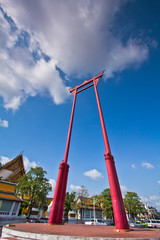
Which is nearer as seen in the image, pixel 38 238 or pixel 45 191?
pixel 38 238

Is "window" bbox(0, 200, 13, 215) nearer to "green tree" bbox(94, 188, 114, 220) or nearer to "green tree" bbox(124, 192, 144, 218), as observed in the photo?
"green tree" bbox(94, 188, 114, 220)

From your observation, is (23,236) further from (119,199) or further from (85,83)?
(85,83)

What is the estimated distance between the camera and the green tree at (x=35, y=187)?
66.5 ft

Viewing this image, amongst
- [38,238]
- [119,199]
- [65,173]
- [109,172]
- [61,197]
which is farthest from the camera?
[65,173]

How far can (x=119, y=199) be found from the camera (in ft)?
23.0

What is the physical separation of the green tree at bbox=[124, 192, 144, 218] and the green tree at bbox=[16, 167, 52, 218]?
2597 centimetres

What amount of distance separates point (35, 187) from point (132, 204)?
95.6 ft

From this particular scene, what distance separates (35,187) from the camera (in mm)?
20641

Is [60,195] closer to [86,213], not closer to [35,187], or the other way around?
[35,187]

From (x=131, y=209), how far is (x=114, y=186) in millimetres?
36213

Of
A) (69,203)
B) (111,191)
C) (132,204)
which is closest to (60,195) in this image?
(111,191)

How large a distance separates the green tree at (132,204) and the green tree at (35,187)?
1023 inches

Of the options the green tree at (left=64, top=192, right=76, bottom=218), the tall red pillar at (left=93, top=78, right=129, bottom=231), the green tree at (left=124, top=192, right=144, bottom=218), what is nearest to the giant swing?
the tall red pillar at (left=93, top=78, right=129, bottom=231)

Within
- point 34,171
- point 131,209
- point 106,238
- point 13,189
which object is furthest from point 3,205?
point 131,209
